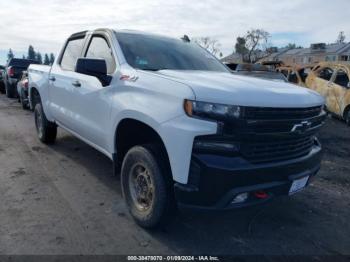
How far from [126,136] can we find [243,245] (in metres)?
1.59

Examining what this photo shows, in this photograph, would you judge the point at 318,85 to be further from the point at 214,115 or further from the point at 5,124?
the point at 214,115

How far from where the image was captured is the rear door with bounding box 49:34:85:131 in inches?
189

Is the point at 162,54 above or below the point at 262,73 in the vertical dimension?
above

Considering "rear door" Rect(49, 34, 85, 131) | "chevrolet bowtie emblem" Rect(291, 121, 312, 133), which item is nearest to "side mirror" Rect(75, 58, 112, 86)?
"rear door" Rect(49, 34, 85, 131)

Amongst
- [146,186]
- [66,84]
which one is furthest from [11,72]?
[146,186]

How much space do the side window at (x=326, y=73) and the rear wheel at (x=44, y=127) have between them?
9.72 m

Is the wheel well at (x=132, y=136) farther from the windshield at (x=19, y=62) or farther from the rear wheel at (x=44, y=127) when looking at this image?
the windshield at (x=19, y=62)

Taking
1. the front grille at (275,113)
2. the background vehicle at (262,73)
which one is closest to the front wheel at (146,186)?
the front grille at (275,113)

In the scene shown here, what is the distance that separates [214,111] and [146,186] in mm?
1116

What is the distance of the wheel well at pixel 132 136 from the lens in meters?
3.39

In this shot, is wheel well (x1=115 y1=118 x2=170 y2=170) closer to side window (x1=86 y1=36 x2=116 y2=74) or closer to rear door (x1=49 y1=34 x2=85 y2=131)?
side window (x1=86 y1=36 x2=116 y2=74)

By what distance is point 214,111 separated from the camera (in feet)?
8.96

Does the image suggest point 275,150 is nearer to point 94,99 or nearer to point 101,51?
point 94,99

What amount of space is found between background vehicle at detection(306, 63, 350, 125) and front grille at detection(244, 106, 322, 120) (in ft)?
27.4
